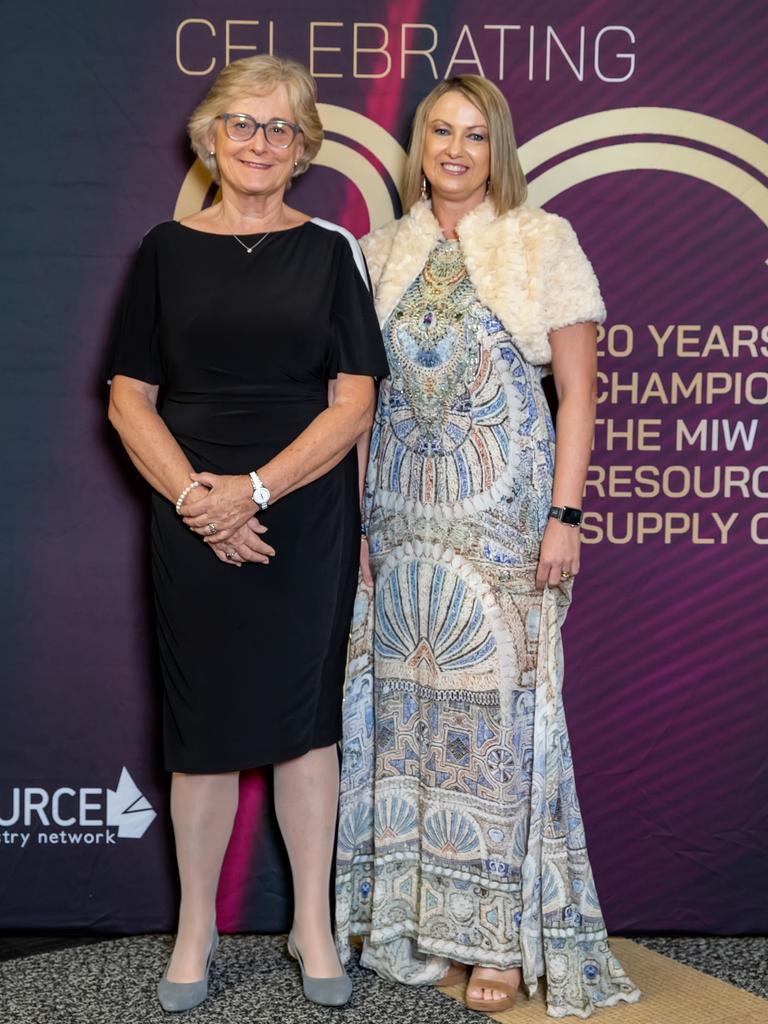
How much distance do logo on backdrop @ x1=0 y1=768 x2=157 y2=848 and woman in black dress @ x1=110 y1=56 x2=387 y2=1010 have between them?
17.6 inches

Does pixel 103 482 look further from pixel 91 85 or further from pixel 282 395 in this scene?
pixel 91 85

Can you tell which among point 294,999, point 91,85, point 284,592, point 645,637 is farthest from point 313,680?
point 91,85

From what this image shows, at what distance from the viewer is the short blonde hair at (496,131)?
2570 millimetres

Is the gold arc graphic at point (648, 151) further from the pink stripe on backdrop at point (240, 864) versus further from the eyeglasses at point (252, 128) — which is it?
the pink stripe on backdrop at point (240, 864)

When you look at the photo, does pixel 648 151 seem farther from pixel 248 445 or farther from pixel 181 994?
pixel 181 994

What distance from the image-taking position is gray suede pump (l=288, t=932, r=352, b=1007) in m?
2.54

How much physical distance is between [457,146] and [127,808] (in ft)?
5.51

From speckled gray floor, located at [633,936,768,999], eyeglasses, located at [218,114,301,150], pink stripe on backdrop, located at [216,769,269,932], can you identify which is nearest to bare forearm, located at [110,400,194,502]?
eyeglasses, located at [218,114,301,150]

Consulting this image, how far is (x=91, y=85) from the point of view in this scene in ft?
9.45

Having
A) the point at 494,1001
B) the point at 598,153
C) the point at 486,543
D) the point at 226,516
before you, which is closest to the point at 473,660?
the point at 486,543

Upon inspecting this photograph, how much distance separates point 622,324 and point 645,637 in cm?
73

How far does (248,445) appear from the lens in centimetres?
251

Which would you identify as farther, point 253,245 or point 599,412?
point 599,412

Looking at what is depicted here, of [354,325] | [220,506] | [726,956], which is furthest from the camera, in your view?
[726,956]
